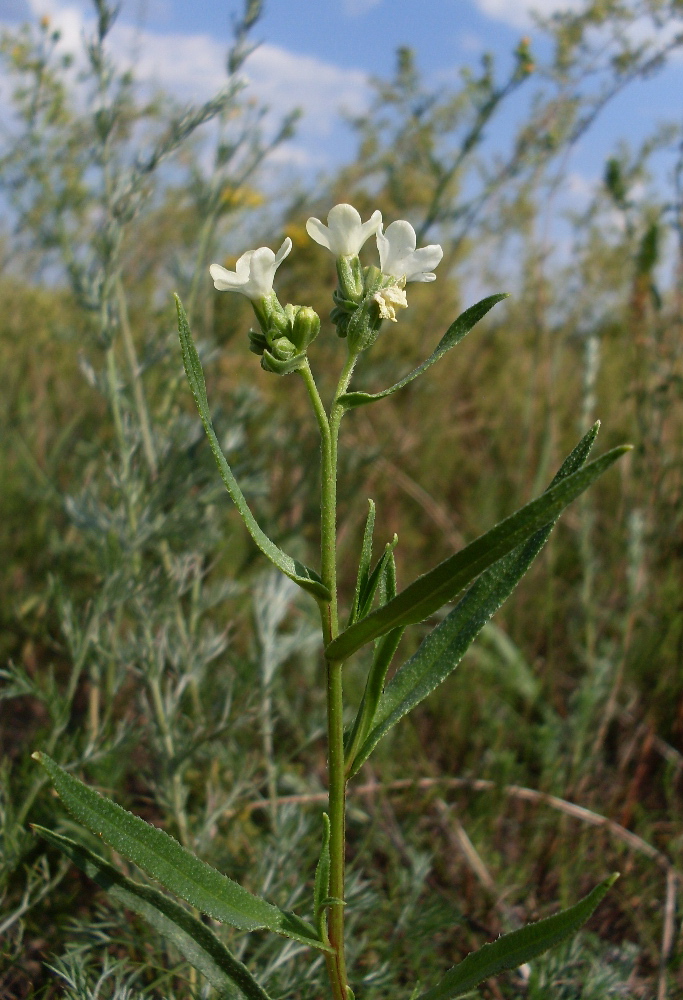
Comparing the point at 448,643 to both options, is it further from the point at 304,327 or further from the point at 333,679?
the point at 304,327

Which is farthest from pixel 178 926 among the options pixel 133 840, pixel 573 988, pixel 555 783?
pixel 555 783

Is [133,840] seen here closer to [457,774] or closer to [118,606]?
[118,606]

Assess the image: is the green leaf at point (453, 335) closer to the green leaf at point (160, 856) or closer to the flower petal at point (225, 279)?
the flower petal at point (225, 279)

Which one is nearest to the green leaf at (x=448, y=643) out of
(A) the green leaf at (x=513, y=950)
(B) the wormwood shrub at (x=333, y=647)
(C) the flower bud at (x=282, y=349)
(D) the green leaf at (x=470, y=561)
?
(B) the wormwood shrub at (x=333, y=647)

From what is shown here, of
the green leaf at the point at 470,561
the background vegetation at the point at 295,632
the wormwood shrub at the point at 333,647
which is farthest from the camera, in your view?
the background vegetation at the point at 295,632

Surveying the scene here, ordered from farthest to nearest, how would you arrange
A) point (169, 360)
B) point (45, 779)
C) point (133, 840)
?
point (169, 360) < point (45, 779) < point (133, 840)

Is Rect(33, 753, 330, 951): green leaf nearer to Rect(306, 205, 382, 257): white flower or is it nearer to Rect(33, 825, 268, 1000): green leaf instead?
Rect(33, 825, 268, 1000): green leaf
